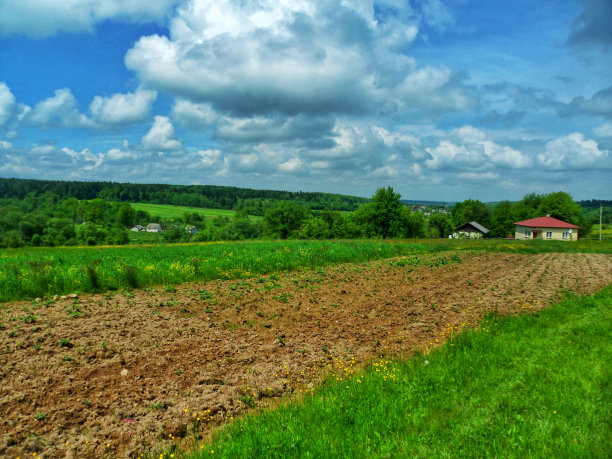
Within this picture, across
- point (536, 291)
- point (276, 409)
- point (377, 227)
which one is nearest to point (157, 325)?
point (276, 409)

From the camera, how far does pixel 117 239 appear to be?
71562mm

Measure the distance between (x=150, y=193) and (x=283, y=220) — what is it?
119 metres

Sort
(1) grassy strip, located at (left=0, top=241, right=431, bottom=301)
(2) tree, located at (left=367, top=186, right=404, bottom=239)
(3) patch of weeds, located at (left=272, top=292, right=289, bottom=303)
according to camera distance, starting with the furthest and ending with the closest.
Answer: (2) tree, located at (left=367, top=186, right=404, bottom=239), (1) grassy strip, located at (left=0, top=241, right=431, bottom=301), (3) patch of weeds, located at (left=272, top=292, right=289, bottom=303)

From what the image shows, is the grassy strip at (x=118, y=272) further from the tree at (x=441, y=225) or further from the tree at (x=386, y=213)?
the tree at (x=441, y=225)

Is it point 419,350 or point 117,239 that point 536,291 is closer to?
point 419,350

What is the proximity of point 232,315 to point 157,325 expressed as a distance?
2.23 metres

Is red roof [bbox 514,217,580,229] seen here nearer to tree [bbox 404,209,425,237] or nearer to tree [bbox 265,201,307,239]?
tree [bbox 404,209,425,237]

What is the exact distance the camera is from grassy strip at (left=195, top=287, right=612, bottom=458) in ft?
12.9

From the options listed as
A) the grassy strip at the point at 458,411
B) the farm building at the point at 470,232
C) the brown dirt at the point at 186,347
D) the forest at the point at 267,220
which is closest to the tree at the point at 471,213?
the forest at the point at 267,220

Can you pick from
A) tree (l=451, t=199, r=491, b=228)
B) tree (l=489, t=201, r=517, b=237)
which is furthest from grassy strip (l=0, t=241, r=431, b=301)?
tree (l=451, t=199, r=491, b=228)

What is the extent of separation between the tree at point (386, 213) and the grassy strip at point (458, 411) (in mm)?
55970

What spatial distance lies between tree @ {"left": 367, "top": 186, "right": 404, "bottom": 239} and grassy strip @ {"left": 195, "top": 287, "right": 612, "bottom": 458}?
55970 mm

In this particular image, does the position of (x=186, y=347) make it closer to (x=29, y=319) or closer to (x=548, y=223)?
(x=29, y=319)

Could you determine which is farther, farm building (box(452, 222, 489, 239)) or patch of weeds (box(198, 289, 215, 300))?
farm building (box(452, 222, 489, 239))
